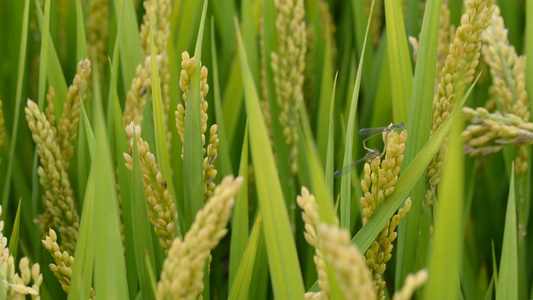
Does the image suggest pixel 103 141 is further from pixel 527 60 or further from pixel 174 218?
pixel 527 60

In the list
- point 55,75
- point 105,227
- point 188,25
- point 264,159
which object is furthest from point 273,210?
point 188,25

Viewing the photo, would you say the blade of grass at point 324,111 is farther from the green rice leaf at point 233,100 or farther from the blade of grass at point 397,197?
the blade of grass at point 397,197

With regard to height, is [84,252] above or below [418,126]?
below

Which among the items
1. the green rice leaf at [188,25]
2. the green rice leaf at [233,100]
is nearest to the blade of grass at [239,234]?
the green rice leaf at [233,100]

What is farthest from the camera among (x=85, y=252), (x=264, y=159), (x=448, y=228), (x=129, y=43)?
(x=129, y=43)

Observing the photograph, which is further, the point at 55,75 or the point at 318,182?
the point at 55,75

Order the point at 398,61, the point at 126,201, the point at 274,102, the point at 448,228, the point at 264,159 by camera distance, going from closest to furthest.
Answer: the point at 448,228 → the point at 264,159 → the point at 126,201 → the point at 398,61 → the point at 274,102

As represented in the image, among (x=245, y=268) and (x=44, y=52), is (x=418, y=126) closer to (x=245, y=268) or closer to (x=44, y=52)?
(x=245, y=268)

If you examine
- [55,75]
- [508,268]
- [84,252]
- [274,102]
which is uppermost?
Answer: [55,75]
